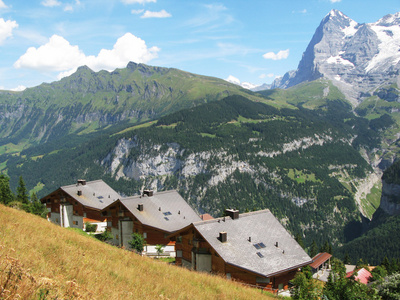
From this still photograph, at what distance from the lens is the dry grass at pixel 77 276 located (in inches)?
300

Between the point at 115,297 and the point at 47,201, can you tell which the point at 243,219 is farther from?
the point at 47,201

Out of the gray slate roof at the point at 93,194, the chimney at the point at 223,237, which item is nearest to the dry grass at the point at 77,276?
the chimney at the point at 223,237

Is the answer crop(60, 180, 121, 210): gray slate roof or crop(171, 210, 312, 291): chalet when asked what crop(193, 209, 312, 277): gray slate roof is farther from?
crop(60, 180, 121, 210): gray slate roof

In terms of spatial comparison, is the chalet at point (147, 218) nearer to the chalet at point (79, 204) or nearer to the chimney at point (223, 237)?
the chalet at point (79, 204)

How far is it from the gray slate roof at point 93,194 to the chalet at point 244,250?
83.1 ft

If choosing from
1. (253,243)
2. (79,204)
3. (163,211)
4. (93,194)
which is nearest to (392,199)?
(163,211)

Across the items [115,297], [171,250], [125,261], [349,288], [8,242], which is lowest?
[171,250]

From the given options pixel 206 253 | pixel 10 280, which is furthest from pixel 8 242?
pixel 206 253

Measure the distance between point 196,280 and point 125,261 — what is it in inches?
158

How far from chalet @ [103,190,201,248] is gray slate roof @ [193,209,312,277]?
12348mm

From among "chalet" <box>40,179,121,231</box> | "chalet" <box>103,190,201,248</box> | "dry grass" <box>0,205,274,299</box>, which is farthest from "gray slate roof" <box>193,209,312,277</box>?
"chalet" <box>40,179,121,231</box>

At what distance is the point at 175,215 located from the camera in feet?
182

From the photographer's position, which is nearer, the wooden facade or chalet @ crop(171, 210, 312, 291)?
chalet @ crop(171, 210, 312, 291)

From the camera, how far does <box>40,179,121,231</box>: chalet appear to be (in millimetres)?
59844
